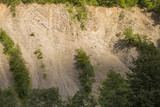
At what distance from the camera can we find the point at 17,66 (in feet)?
81.9

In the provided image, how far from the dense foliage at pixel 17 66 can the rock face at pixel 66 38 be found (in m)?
0.84

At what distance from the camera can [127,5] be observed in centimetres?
3844

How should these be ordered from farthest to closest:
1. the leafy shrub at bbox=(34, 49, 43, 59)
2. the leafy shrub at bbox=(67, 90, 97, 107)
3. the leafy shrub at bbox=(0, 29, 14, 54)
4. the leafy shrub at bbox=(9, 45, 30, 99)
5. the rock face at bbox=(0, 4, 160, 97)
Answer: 1. the leafy shrub at bbox=(34, 49, 43, 59)
2. the rock face at bbox=(0, 4, 160, 97)
3. the leafy shrub at bbox=(0, 29, 14, 54)
4. the leafy shrub at bbox=(9, 45, 30, 99)
5. the leafy shrub at bbox=(67, 90, 97, 107)

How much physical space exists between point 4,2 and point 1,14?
261 centimetres

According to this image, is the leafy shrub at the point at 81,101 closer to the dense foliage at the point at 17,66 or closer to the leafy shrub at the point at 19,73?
the leafy shrub at the point at 19,73

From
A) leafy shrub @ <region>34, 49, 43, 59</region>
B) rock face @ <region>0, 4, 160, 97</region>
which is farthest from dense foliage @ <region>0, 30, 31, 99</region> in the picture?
leafy shrub @ <region>34, 49, 43, 59</region>

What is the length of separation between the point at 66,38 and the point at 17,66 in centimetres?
1050

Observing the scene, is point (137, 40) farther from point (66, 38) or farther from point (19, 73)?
point (19, 73)

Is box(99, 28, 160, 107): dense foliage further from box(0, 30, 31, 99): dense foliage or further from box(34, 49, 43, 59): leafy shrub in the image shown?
box(34, 49, 43, 59): leafy shrub

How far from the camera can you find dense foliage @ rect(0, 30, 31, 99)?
78.6 ft

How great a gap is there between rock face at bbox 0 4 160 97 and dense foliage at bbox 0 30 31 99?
0.84 metres

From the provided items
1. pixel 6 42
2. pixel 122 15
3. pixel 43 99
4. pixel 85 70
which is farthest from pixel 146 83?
pixel 122 15

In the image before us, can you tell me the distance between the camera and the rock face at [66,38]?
90.9ft

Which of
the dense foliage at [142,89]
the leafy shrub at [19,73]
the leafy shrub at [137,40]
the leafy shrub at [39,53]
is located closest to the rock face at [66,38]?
the leafy shrub at [39,53]
